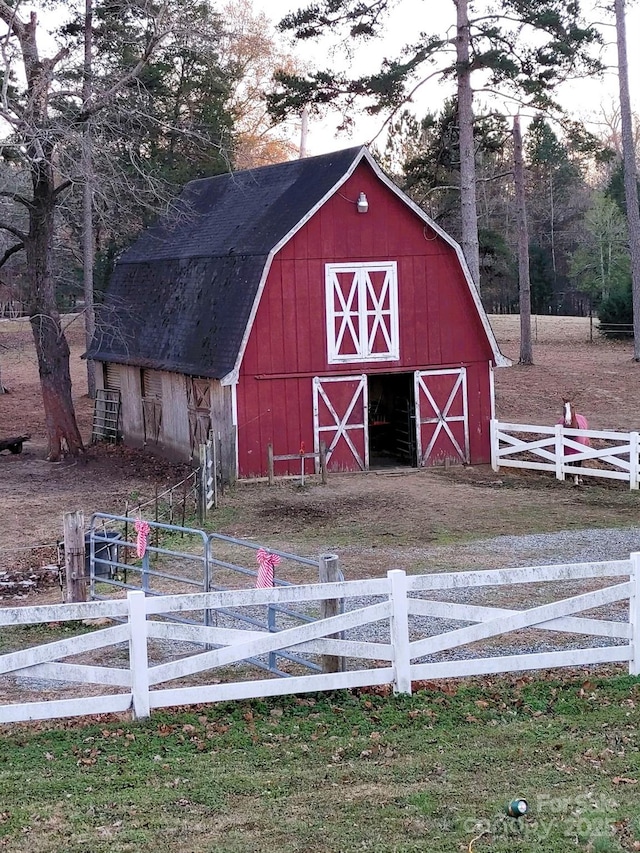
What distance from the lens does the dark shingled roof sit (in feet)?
74.5

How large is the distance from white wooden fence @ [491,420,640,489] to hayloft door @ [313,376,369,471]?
2669mm

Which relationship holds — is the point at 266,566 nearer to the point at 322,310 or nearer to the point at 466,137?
the point at 322,310

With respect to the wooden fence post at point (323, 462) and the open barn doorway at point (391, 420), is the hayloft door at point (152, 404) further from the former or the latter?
the wooden fence post at point (323, 462)

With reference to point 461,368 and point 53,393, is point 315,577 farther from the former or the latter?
point 53,393

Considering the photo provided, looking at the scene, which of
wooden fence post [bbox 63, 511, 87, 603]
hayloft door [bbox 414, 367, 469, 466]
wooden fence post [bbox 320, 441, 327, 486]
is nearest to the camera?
wooden fence post [bbox 63, 511, 87, 603]

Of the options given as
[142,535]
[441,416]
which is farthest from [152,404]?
[142,535]

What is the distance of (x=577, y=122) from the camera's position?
31078 millimetres

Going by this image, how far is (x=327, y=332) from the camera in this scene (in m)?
23.0

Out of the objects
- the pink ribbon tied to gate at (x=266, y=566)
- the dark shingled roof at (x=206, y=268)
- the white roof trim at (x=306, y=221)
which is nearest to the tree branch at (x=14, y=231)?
the dark shingled roof at (x=206, y=268)

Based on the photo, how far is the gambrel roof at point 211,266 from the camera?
2253cm

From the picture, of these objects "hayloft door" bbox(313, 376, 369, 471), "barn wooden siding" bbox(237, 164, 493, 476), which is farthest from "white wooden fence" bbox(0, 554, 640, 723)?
"hayloft door" bbox(313, 376, 369, 471)

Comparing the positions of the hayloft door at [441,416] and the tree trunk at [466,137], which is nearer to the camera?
the hayloft door at [441,416]

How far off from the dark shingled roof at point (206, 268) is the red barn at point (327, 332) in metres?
0.06

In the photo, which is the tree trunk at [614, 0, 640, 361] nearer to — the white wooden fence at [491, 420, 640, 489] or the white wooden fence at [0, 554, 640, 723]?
the white wooden fence at [491, 420, 640, 489]
